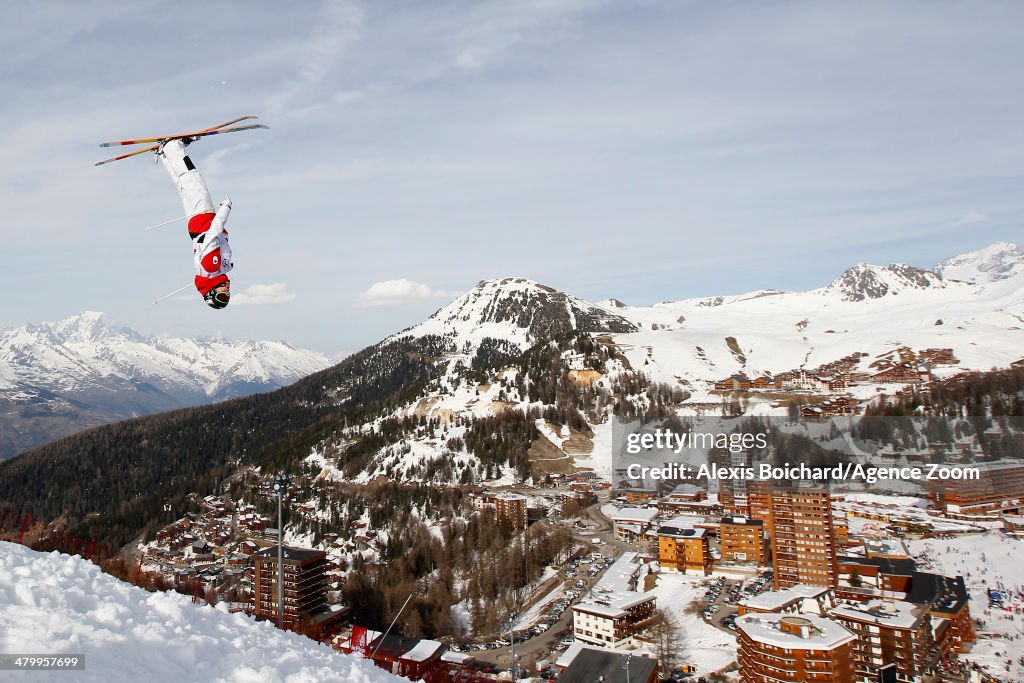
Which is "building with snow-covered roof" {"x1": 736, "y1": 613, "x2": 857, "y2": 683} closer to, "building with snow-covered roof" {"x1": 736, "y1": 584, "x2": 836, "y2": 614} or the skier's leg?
"building with snow-covered roof" {"x1": 736, "y1": 584, "x2": 836, "y2": 614}

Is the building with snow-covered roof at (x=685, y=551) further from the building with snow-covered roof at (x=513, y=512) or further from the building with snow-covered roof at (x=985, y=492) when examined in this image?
the building with snow-covered roof at (x=985, y=492)

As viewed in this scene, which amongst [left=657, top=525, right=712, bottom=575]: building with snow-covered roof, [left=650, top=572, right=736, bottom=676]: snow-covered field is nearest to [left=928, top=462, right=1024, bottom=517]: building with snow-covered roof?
[left=657, top=525, right=712, bottom=575]: building with snow-covered roof

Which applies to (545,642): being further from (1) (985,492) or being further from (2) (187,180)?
(1) (985,492)

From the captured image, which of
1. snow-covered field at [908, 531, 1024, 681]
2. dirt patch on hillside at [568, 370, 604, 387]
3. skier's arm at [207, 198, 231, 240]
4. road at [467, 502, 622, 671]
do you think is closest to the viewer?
skier's arm at [207, 198, 231, 240]

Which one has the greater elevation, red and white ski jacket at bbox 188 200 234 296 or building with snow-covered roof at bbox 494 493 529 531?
red and white ski jacket at bbox 188 200 234 296

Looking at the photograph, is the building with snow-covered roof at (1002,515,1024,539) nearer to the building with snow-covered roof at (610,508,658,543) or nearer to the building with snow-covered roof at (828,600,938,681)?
the building with snow-covered roof at (828,600,938,681)

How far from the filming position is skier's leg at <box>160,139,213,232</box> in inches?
460

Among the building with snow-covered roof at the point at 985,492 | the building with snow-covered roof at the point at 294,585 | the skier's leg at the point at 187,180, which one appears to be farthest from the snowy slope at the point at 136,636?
the building with snow-covered roof at the point at 985,492

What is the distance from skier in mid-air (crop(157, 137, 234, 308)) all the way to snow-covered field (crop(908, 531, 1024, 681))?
151 ft

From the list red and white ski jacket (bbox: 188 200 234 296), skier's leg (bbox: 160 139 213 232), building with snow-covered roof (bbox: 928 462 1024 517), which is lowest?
building with snow-covered roof (bbox: 928 462 1024 517)

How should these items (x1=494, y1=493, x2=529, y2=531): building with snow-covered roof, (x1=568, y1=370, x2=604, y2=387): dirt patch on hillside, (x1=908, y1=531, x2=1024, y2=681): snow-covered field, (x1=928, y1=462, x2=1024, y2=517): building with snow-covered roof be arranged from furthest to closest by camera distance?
(x1=568, y1=370, x2=604, y2=387): dirt patch on hillside < (x1=494, y1=493, x2=529, y2=531): building with snow-covered roof < (x1=928, y1=462, x2=1024, y2=517): building with snow-covered roof < (x1=908, y1=531, x2=1024, y2=681): snow-covered field

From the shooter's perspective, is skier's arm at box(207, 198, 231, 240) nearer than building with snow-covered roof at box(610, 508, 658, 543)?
Yes

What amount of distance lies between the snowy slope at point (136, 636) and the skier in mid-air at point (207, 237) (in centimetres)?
494

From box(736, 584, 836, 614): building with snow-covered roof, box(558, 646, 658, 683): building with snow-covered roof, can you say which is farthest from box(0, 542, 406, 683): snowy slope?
box(736, 584, 836, 614): building with snow-covered roof
